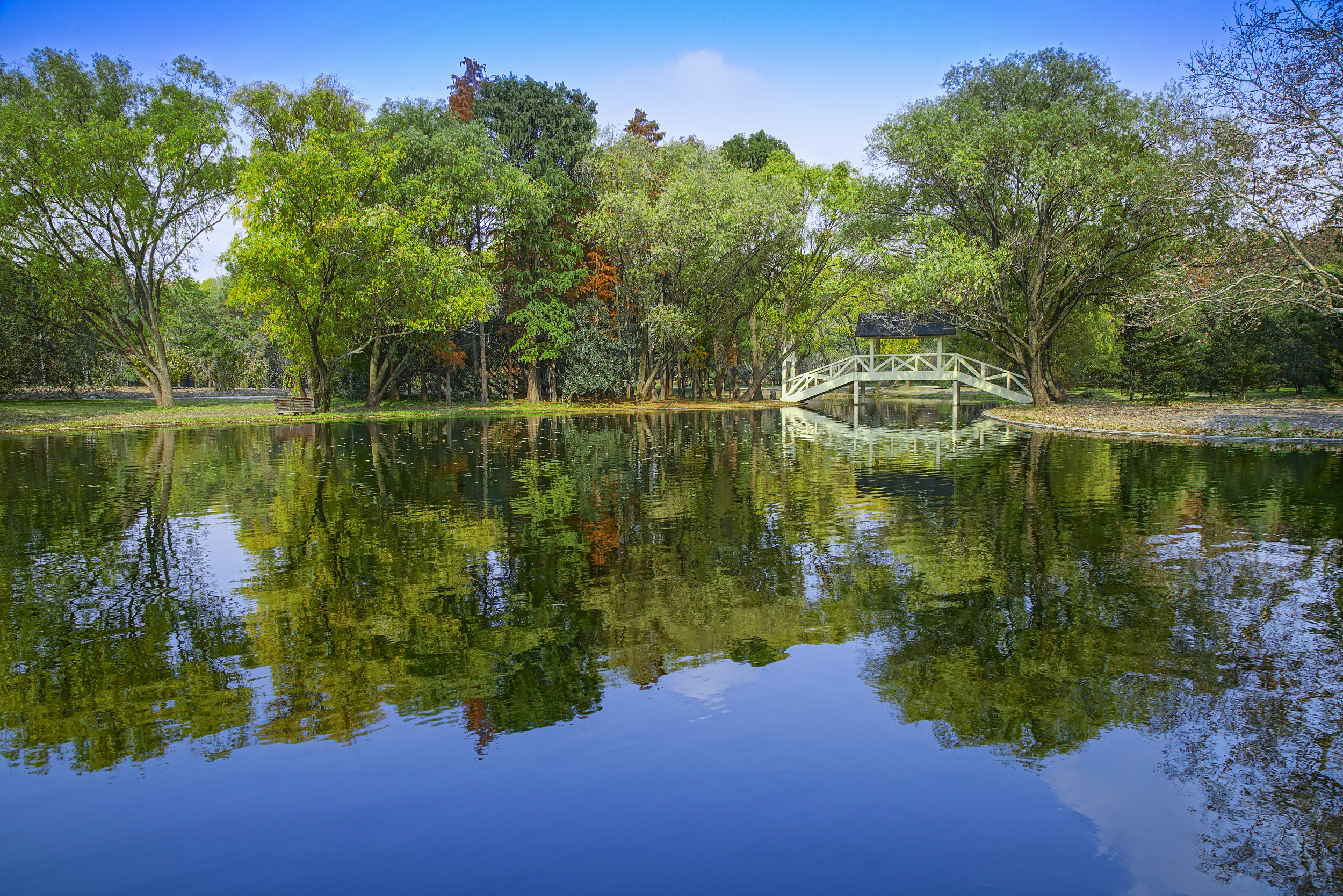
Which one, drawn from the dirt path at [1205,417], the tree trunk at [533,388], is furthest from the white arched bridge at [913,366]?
the tree trunk at [533,388]

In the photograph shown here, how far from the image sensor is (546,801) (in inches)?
166

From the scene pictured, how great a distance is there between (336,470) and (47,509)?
213 inches

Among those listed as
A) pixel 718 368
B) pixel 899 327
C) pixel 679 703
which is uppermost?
pixel 899 327

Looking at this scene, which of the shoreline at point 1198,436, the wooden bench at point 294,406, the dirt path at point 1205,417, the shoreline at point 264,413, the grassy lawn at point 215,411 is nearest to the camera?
the shoreline at point 1198,436

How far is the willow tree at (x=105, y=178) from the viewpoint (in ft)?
112

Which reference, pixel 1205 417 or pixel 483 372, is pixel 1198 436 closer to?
pixel 1205 417

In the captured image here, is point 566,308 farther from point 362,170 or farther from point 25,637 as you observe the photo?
point 25,637

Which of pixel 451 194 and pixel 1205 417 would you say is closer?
pixel 1205 417

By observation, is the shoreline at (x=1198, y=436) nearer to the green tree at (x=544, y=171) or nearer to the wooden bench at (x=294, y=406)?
the green tree at (x=544, y=171)

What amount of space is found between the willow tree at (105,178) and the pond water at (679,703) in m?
30.1

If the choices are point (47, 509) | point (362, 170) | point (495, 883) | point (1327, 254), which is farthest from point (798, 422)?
point (495, 883)

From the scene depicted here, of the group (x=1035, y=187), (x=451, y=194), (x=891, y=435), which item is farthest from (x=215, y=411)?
(x=1035, y=187)

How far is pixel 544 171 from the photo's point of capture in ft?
148

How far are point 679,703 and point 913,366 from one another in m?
41.6
